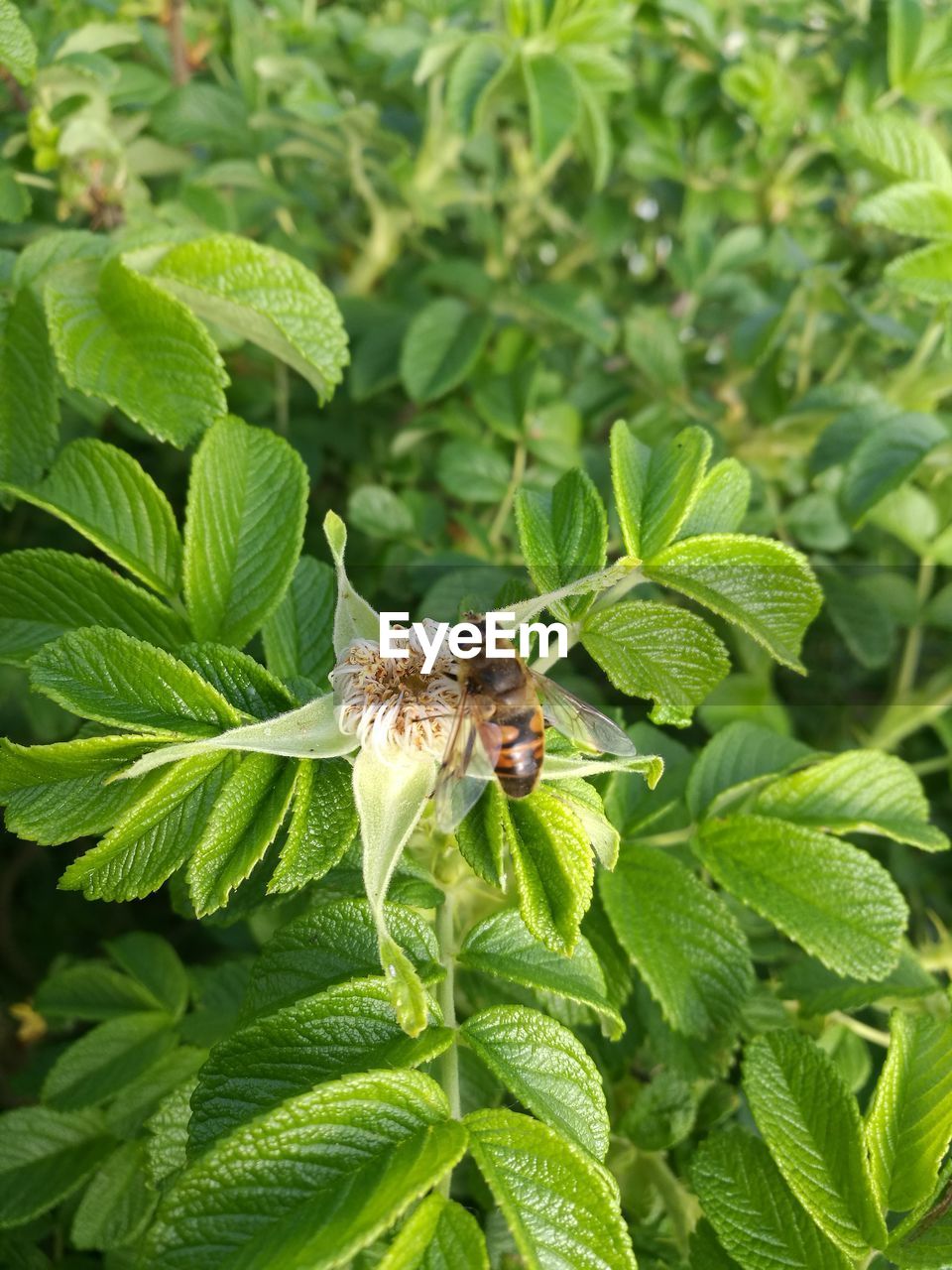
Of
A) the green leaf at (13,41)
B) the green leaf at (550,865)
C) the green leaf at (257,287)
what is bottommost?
the green leaf at (550,865)

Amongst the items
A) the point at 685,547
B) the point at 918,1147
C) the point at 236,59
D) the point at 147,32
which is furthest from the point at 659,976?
the point at 147,32

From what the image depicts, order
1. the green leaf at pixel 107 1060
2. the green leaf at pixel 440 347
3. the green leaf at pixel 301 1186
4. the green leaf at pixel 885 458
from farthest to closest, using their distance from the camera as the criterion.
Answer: the green leaf at pixel 440 347 < the green leaf at pixel 885 458 < the green leaf at pixel 107 1060 < the green leaf at pixel 301 1186

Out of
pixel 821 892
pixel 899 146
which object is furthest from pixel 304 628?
pixel 899 146

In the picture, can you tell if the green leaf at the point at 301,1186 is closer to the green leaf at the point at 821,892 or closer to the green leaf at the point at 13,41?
the green leaf at the point at 821,892

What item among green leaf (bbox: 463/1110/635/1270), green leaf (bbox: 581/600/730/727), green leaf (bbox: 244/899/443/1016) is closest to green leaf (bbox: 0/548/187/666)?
green leaf (bbox: 244/899/443/1016)

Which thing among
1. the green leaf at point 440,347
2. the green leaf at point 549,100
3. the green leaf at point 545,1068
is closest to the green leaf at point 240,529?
the green leaf at point 545,1068

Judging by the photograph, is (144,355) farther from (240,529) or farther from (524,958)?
(524,958)

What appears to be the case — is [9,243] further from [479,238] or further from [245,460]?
[479,238]
